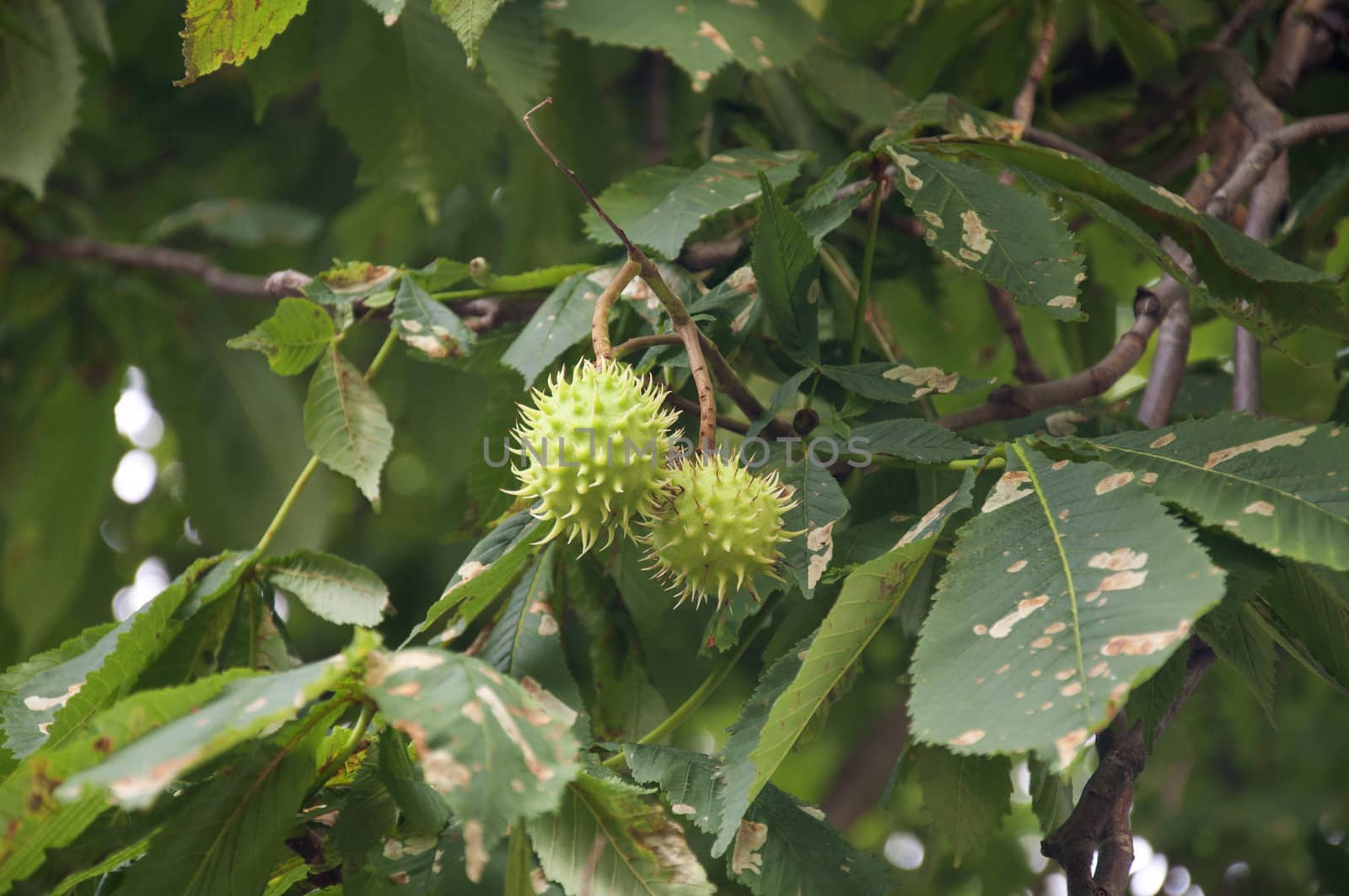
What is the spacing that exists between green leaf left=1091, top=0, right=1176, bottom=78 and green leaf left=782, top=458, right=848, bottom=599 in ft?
3.74

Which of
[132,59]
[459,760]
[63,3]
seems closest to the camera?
[459,760]

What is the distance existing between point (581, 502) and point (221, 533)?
54.1 inches

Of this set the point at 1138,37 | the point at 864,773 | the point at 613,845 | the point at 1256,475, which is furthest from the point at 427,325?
the point at 864,773

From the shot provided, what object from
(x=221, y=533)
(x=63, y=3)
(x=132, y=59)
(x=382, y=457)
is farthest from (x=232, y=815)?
(x=132, y=59)

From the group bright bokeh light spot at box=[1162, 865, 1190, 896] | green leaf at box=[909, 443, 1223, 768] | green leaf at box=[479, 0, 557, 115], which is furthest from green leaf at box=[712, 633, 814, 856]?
bright bokeh light spot at box=[1162, 865, 1190, 896]

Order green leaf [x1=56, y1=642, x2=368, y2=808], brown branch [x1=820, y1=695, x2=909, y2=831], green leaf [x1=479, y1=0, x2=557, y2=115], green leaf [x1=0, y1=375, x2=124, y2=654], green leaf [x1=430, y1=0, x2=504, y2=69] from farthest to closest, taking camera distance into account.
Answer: brown branch [x1=820, y1=695, x2=909, y2=831]
green leaf [x1=0, y1=375, x2=124, y2=654]
green leaf [x1=479, y1=0, x2=557, y2=115]
green leaf [x1=430, y1=0, x2=504, y2=69]
green leaf [x1=56, y1=642, x2=368, y2=808]

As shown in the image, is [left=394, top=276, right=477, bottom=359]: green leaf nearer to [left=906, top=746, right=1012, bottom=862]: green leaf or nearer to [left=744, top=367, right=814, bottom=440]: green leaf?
[left=744, top=367, right=814, bottom=440]: green leaf

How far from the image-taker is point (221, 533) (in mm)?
2109

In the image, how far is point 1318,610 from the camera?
1001 millimetres

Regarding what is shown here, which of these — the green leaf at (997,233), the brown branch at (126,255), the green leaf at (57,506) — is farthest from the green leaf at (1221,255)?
the green leaf at (57,506)

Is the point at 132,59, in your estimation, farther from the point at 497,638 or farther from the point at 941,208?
the point at 941,208

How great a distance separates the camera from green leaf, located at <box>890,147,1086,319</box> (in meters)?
1.11

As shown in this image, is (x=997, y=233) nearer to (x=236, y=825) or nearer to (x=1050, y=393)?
(x=1050, y=393)

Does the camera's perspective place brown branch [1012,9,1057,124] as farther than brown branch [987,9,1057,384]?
Yes
